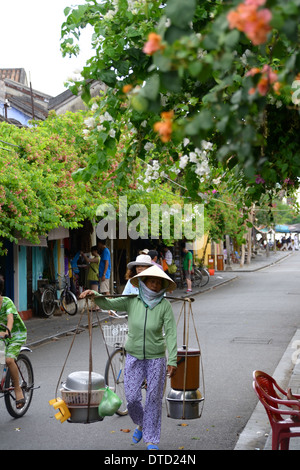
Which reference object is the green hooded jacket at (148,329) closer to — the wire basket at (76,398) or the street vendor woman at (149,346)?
the street vendor woman at (149,346)

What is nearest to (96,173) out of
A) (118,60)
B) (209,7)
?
(118,60)

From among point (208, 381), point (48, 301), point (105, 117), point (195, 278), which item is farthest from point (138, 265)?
point (195, 278)

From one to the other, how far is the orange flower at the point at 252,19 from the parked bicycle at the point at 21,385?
5.91 metres

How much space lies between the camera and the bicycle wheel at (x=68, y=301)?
63.6 feet

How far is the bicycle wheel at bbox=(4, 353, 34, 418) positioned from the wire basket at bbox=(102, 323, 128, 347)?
1030 millimetres

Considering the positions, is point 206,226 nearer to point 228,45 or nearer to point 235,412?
point 235,412

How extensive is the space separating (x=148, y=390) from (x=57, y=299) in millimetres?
13941

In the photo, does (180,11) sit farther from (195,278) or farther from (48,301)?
(195,278)

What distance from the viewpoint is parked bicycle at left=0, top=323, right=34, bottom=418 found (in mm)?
7512

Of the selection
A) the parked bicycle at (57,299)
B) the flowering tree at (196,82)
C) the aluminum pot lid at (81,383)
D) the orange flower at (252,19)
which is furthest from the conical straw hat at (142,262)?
the parked bicycle at (57,299)

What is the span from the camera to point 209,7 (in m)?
5.49

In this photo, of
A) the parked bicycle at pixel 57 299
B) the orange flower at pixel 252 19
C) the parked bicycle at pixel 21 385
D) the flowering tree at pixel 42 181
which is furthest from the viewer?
the parked bicycle at pixel 57 299

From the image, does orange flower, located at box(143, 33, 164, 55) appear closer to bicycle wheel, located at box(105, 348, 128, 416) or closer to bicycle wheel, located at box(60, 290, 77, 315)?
bicycle wheel, located at box(105, 348, 128, 416)

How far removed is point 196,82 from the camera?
5.74 m
